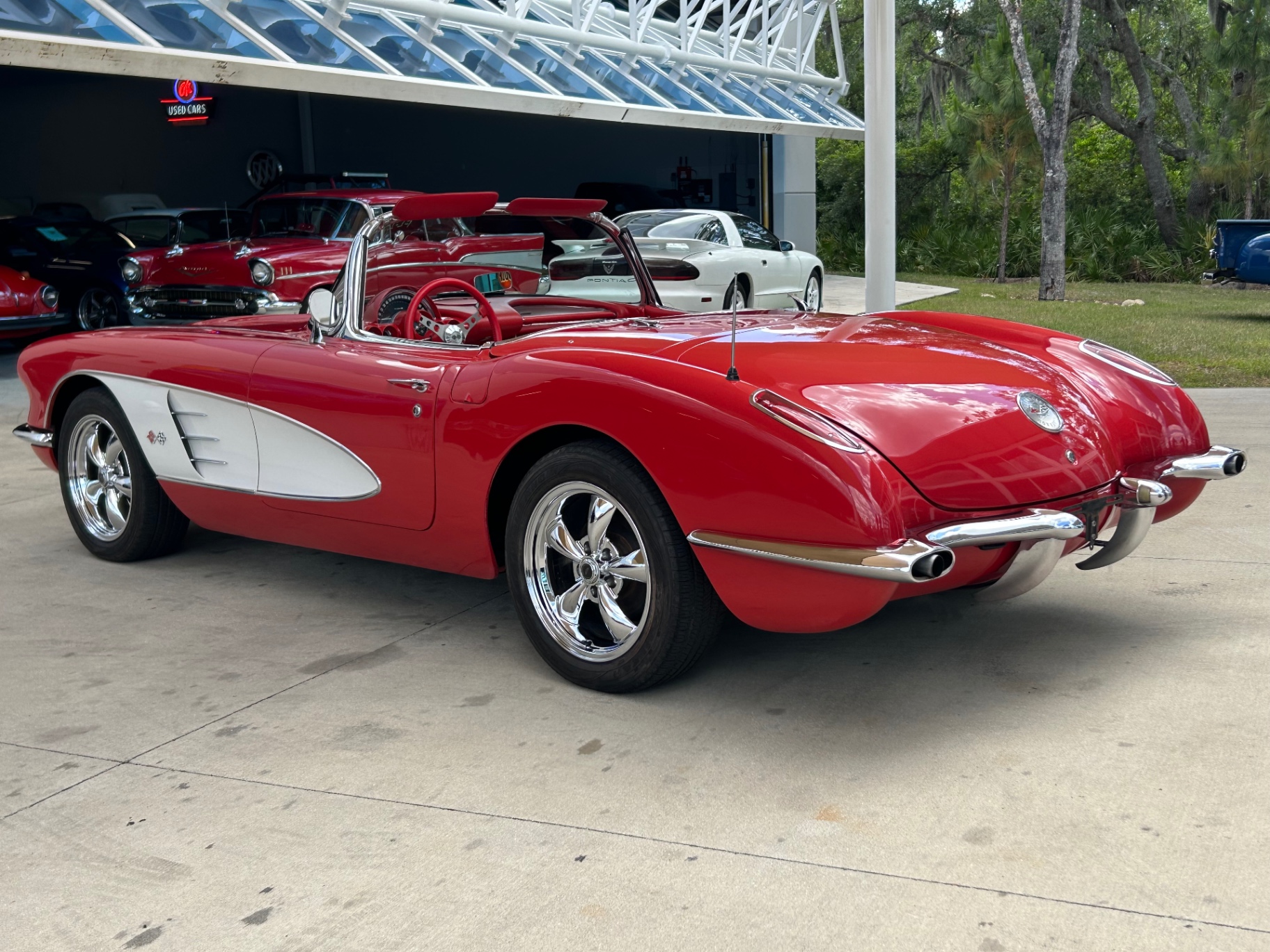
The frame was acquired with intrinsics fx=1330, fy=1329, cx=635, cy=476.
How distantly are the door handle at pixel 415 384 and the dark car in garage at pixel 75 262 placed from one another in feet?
37.4

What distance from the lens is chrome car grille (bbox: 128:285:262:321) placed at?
12.7 meters

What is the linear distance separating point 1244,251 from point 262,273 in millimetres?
11579

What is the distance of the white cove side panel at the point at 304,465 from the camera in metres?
4.28

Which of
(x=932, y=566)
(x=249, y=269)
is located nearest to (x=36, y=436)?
(x=932, y=566)

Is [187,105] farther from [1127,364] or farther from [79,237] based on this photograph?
[1127,364]

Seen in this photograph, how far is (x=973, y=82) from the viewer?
27.0 metres

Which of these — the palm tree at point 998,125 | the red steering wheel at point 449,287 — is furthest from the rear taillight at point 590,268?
the palm tree at point 998,125

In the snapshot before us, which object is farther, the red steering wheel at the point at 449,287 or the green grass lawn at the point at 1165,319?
the green grass lawn at the point at 1165,319

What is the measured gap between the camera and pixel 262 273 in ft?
40.9

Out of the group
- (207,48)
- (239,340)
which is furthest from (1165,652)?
Result: (207,48)

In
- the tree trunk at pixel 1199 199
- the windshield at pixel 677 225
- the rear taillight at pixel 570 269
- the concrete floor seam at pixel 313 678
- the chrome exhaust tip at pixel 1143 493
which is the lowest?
the concrete floor seam at pixel 313 678

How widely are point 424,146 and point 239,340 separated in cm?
2424

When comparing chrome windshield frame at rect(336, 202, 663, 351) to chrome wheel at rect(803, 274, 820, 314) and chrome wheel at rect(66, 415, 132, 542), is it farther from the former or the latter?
chrome wheel at rect(803, 274, 820, 314)

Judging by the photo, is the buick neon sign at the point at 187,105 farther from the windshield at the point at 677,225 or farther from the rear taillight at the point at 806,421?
the rear taillight at the point at 806,421
